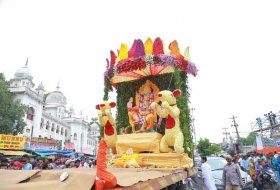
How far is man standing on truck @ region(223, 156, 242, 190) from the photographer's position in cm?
594

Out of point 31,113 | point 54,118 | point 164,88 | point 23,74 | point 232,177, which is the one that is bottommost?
point 232,177

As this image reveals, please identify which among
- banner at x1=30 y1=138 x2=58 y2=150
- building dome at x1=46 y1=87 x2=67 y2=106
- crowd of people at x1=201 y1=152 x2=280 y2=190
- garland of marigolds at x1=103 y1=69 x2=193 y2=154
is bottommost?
crowd of people at x1=201 y1=152 x2=280 y2=190

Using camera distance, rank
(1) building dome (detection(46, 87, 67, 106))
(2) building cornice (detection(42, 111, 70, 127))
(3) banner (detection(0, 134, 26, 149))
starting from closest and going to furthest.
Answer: (3) banner (detection(0, 134, 26, 149)) < (2) building cornice (detection(42, 111, 70, 127)) < (1) building dome (detection(46, 87, 67, 106))

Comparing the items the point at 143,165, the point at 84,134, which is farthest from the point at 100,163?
the point at 84,134

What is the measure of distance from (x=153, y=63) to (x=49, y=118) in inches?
1231

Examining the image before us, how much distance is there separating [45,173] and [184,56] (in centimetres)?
604

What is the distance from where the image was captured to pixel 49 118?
34.1 m

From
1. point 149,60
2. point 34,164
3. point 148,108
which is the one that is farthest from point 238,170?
point 34,164

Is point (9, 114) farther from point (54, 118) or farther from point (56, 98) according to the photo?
point (56, 98)

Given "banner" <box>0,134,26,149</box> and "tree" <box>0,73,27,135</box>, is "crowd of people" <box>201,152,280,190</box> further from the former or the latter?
"tree" <box>0,73,27,135</box>

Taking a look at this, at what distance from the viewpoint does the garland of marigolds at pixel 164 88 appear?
270 inches

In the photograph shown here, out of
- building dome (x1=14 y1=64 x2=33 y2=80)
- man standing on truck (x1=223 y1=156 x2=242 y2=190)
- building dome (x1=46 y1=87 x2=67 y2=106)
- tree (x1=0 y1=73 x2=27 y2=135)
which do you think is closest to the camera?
man standing on truck (x1=223 y1=156 x2=242 y2=190)

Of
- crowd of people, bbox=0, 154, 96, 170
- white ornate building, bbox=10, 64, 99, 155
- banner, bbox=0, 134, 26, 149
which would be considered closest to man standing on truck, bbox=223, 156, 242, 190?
crowd of people, bbox=0, 154, 96, 170

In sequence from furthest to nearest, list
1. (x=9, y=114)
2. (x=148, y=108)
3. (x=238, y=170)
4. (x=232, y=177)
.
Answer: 1. (x=9, y=114)
2. (x=148, y=108)
3. (x=238, y=170)
4. (x=232, y=177)
